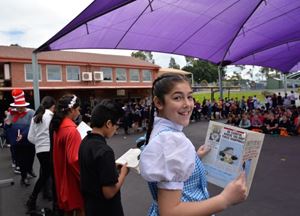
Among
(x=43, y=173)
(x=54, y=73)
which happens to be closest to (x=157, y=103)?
(x=43, y=173)

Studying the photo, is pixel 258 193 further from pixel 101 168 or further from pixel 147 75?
pixel 147 75

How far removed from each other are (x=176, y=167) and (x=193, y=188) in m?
0.22

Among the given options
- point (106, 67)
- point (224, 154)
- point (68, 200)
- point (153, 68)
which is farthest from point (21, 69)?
point (224, 154)

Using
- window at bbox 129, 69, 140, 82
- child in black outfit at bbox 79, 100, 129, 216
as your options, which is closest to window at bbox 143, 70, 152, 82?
window at bbox 129, 69, 140, 82

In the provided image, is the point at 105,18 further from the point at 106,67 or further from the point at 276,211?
the point at 106,67

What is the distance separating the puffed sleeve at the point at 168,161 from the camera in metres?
1.20

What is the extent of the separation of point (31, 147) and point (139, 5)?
434 centimetres

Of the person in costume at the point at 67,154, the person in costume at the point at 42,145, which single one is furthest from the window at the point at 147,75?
the person in costume at the point at 67,154

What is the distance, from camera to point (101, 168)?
2.05 meters

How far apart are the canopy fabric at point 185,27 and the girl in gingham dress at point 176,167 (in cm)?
488

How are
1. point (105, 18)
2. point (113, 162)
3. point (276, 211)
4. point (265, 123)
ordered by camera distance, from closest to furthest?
point (113, 162) < point (276, 211) < point (105, 18) < point (265, 123)

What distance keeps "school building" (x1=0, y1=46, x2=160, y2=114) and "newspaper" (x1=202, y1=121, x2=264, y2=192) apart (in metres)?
20.9

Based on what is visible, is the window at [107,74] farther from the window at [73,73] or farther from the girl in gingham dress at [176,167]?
the girl in gingham dress at [176,167]

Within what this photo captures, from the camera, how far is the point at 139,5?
754 cm
